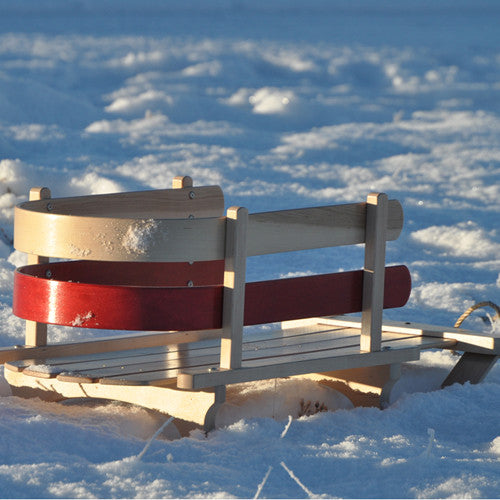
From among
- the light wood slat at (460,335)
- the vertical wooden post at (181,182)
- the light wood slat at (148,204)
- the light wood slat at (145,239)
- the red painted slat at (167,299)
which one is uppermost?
the vertical wooden post at (181,182)

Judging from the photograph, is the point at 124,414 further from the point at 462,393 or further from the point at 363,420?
the point at 462,393

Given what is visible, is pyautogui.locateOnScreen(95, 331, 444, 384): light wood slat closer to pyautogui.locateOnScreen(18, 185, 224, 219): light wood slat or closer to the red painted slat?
the red painted slat

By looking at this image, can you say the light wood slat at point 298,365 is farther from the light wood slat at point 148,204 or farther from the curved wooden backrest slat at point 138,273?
the light wood slat at point 148,204

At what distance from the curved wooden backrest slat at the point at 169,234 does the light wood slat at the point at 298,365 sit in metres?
0.50

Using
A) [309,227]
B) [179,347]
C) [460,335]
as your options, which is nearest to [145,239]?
[309,227]

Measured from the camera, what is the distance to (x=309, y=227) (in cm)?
509

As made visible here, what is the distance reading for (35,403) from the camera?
5.12 meters

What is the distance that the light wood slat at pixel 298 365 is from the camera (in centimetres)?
472

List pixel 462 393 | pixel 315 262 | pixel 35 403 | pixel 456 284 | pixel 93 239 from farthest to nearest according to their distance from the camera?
pixel 315 262
pixel 456 284
pixel 462 393
pixel 35 403
pixel 93 239

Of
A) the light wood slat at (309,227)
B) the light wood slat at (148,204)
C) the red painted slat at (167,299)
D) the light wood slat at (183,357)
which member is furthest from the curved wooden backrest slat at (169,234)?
the light wood slat at (183,357)

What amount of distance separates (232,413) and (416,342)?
44.6 inches

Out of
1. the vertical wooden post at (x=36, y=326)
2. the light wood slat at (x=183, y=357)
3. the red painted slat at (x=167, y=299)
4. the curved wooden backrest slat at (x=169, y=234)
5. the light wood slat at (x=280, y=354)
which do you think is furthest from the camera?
the vertical wooden post at (x=36, y=326)

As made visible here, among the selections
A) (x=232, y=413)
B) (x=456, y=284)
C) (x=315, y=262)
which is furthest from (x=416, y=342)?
(x=315, y=262)

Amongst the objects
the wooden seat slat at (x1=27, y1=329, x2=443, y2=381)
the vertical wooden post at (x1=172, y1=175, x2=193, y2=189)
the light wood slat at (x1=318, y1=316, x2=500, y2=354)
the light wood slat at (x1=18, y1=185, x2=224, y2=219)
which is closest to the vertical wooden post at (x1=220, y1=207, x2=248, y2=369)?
the wooden seat slat at (x1=27, y1=329, x2=443, y2=381)
